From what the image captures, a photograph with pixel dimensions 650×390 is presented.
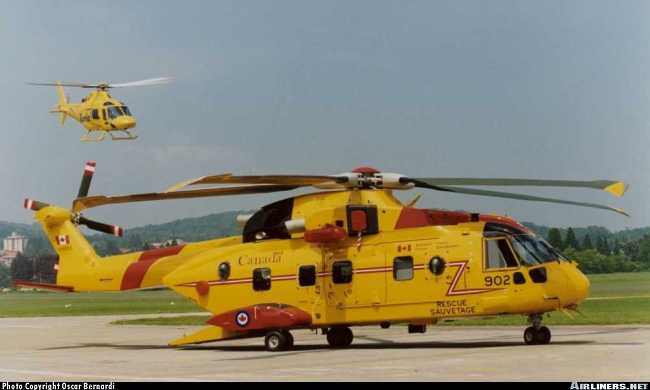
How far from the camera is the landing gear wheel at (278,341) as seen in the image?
24.6 metres

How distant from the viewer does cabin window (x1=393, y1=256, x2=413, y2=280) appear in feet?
77.0

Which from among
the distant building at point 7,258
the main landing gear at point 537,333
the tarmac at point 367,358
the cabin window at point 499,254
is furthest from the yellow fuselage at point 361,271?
the distant building at point 7,258

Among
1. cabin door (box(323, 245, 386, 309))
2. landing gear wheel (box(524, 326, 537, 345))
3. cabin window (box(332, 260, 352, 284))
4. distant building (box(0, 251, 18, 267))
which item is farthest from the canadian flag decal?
distant building (box(0, 251, 18, 267))

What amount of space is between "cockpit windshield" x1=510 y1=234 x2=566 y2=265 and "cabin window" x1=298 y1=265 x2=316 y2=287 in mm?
4989

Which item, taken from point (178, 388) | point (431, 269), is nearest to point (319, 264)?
point (431, 269)

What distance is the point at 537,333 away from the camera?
22.7 m

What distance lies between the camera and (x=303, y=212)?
2486 centimetres

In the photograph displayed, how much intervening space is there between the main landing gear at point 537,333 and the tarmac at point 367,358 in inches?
17.3

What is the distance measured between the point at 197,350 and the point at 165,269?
8.71 feet

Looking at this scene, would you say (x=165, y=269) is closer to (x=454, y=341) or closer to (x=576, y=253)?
(x=454, y=341)

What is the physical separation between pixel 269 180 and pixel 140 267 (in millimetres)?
6809

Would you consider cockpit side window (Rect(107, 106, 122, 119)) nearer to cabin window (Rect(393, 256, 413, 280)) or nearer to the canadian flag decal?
the canadian flag decal

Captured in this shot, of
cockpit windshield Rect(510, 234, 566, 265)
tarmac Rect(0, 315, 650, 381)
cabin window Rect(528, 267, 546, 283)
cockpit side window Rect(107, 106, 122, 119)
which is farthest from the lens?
cockpit side window Rect(107, 106, 122, 119)

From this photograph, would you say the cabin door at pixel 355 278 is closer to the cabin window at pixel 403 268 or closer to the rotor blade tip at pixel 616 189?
the cabin window at pixel 403 268
